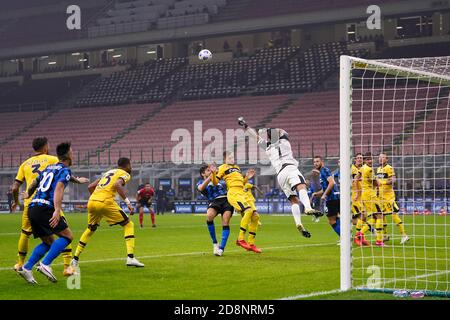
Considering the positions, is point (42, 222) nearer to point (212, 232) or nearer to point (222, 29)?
point (212, 232)

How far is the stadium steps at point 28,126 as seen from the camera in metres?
56.5

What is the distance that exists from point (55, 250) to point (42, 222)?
1.46 feet

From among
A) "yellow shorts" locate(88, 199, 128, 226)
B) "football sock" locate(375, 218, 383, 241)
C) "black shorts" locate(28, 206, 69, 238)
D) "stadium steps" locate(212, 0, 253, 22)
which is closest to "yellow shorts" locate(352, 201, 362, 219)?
"football sock" locate(375, 218, 383, 241)

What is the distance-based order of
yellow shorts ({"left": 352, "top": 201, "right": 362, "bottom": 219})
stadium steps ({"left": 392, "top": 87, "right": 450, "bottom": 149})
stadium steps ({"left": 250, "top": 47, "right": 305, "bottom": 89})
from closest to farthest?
yellow shorts ({"left": 352, "top": 201, "right": 362, "bottom": 219}) → stadium steps ({"left": 392, "top": 87, "right": 450, "bottom": 149}) → stadium steps ({"left": 250, "top": 47, "right": 305, "bottom": 89})

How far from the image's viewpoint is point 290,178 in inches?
577

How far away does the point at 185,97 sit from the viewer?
177 feet

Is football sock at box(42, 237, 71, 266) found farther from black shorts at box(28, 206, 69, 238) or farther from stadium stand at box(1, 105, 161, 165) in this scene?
stadium stand at box(1, 105, 161, 165)

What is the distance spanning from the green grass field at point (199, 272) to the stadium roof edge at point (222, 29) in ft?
93.2

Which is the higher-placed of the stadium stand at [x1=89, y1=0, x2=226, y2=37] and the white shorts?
the stadium stand at [x1=89, y1=0, x2=226, y2=37]

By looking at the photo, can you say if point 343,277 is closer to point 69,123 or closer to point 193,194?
point 193,194

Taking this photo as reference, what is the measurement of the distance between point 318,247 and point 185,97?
1443 inches

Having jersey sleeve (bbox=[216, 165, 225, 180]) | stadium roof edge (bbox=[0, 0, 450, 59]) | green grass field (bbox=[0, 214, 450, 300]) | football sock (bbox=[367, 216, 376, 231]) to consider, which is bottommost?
green grass field (bbox=[0, 214, 450, 300])

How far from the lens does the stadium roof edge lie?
4600 centimetres

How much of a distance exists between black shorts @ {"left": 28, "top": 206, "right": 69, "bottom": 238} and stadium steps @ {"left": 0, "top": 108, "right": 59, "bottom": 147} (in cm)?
4665
